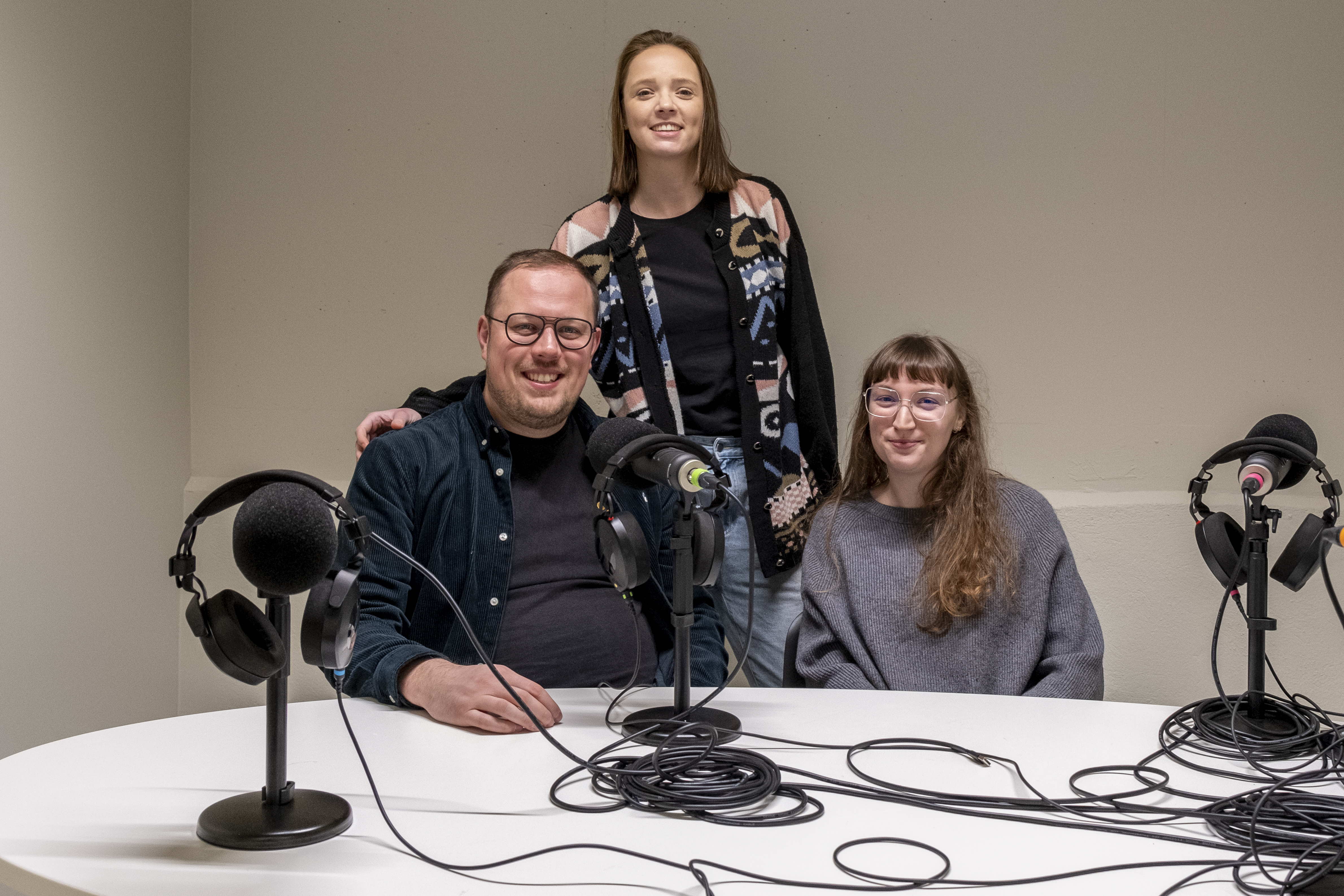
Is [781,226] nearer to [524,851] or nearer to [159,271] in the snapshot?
[524,851]

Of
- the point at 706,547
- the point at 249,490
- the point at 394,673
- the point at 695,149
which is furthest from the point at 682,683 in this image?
the point at 695,149

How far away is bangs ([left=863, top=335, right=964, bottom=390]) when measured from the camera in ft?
7.25

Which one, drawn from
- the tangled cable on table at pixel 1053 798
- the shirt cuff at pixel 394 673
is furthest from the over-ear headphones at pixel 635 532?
the shirt cuff at pixel 394 673

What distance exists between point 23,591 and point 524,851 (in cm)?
224

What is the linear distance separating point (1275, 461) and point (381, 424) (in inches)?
62.5

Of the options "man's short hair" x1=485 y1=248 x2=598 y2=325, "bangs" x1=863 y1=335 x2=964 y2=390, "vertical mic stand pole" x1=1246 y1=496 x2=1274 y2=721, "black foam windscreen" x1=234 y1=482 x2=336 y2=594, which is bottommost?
"vertical mic stand pole" x1=1246 y1=496 x2=1274 y2=721

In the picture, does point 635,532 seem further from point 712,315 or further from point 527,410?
point 712,315

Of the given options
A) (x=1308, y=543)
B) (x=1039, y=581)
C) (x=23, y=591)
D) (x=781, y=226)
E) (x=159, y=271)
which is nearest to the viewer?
(x=1308, y=543)

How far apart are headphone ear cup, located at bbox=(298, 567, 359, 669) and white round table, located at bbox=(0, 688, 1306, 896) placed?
0.20m

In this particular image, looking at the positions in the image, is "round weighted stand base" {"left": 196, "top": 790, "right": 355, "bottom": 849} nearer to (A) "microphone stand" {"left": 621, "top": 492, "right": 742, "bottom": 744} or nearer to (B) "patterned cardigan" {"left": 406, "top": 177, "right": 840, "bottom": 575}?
(A) "microphone stand" {"left": 621, "top": 492, "right": 742, "bottom": 744}

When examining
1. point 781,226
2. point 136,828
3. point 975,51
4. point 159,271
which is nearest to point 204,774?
point 136,828

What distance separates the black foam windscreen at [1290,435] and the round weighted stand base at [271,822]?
4.41 feet

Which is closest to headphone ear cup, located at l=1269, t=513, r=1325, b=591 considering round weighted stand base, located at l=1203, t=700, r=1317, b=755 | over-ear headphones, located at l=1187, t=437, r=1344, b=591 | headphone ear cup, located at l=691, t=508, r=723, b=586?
over-ear headphones, located at l=1187, t=437, r=1344, b=591

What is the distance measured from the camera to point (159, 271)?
3.28 metres
